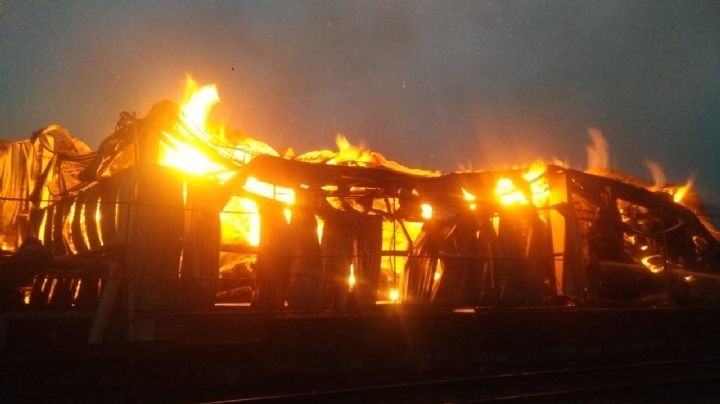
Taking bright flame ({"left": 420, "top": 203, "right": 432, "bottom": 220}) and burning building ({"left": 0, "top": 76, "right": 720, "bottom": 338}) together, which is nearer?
burning building ({"left": 0, "top": 76, "right": 720, "bottom": 338})

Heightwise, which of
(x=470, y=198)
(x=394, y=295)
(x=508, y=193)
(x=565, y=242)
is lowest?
(x=394, y=295)

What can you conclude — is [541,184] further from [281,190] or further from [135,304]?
[135,304]

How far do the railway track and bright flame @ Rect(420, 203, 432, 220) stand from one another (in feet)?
14.4

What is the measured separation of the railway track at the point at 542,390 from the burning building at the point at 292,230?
2.63 metres

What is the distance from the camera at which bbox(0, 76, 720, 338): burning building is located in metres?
9.70

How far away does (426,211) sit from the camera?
12.8 metres

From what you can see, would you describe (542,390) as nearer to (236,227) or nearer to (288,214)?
(288,214)

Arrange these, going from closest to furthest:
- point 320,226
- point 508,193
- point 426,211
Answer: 1. point 320,226
2. point 426,211
3. point 508,193

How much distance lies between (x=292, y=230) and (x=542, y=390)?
603cm

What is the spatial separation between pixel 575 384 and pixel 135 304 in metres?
8.55

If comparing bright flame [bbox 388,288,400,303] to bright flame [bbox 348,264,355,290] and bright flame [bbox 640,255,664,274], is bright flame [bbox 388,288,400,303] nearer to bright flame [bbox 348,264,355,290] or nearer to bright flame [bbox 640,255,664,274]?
bright flame [bbox 348,264,355,290]

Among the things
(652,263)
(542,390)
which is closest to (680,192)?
(652,263)

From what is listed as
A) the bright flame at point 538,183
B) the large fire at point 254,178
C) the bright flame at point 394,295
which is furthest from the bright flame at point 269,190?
the bright flame at point 538,183

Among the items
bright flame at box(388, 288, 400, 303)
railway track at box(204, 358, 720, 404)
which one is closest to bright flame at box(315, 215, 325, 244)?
bright flame at box(388, 288, 400, 303)
